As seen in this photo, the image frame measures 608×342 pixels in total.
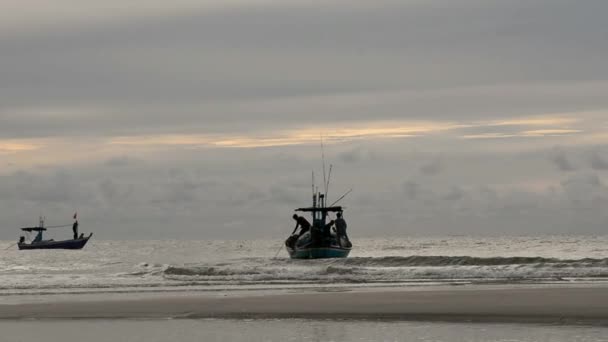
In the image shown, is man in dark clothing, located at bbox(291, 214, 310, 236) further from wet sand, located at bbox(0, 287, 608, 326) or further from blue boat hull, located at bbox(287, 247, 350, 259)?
wet sand, located at bbox(0, 287, 608, 326)

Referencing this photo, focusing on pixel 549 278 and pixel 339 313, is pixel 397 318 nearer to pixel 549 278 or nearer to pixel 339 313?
pixel 339 313

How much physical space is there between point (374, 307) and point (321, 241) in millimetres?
27157

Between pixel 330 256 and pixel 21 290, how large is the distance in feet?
67.9

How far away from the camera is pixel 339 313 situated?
20328mm

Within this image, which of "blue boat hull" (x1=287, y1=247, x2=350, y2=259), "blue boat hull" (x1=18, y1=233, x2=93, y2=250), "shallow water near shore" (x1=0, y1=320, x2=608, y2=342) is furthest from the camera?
"blue boat hull" (x1=18, y1=233, x2=93, y2=250)

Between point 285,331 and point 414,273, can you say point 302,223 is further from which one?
point 285,331

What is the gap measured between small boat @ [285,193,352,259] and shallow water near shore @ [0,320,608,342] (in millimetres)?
28819

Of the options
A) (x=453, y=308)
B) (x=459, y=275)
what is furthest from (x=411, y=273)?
(x=453, y=308)

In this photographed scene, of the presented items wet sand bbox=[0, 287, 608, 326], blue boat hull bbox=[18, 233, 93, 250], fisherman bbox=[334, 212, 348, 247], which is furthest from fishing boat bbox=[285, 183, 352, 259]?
blue boat hull bbox=[18, 233, 93, 250]

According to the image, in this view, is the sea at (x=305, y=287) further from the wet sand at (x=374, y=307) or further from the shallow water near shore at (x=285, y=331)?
the wet sand at (x=374, y=307)

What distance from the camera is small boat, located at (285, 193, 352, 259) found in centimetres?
4816

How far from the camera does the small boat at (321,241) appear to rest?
158 feet

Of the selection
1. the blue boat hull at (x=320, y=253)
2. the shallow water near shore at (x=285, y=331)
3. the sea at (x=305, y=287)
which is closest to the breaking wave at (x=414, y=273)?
the sea at (x=305, y=287)

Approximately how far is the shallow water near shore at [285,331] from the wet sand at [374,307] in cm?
102
